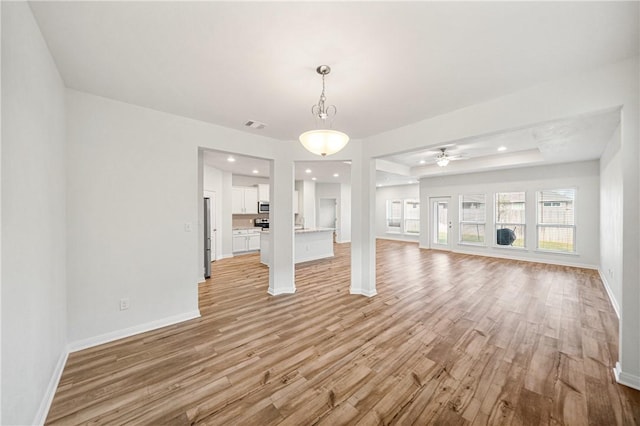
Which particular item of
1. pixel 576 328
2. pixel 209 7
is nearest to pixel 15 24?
pixel 209 7

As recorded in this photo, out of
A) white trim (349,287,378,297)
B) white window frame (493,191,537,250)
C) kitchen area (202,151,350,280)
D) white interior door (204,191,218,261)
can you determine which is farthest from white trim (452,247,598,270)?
white interior door (204,191,218,261)

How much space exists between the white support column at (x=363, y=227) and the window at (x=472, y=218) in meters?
5.75

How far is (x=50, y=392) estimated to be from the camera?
74.5 inches

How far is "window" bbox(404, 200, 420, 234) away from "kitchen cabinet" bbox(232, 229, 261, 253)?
6.80 metres

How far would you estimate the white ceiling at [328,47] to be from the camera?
61.3 inches

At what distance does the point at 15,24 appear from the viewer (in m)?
1.38

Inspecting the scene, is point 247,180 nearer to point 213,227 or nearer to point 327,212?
point 213,227

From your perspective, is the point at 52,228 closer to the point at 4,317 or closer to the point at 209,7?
the point at 4,317

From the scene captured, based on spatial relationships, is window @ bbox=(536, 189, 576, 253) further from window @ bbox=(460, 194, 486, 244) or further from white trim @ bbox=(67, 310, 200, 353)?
white trim @ bbox=(67, 310, 200, 353)

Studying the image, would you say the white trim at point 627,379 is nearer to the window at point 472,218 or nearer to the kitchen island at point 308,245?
the kitchen island at point 308,245

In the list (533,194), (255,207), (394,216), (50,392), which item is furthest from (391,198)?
(50,392)

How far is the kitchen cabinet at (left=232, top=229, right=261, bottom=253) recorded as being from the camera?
26.2 ft

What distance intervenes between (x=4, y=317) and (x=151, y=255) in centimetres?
181

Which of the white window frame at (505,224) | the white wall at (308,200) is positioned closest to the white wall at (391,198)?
the white window frame at (505,224)
